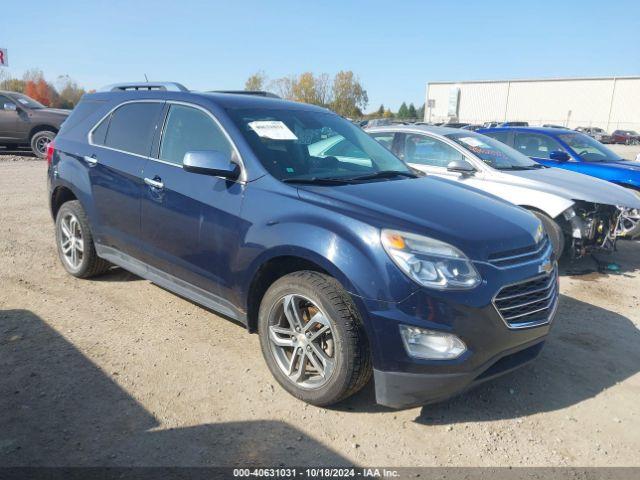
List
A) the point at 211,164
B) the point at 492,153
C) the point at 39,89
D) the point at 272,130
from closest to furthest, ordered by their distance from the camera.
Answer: the point at 211,164
the point at 272,130
the point at 492,153
the point at 39,89

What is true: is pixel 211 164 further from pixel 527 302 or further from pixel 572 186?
pixel 572 186

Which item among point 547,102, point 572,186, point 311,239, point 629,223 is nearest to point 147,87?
point 311,239

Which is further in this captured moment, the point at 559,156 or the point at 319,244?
the point at 559,156

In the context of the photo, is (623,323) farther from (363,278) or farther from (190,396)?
(190,396)

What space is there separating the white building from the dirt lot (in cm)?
5710

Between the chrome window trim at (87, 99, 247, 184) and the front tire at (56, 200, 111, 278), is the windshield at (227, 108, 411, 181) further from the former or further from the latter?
the front tire at (56, 200, 111, 278)

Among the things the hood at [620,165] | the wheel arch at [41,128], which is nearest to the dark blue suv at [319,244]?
the hood at [620,165]

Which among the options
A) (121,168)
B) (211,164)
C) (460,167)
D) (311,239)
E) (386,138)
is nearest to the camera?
(311,239)

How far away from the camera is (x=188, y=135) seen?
12.9 feet

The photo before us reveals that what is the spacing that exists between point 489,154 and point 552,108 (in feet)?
234

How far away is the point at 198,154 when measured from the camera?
338cm

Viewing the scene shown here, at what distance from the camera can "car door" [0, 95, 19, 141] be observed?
14141 millimetres

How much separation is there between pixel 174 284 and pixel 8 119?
13253 millimetres

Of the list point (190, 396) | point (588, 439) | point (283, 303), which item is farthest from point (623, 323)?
point (190, 396)
